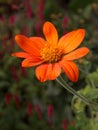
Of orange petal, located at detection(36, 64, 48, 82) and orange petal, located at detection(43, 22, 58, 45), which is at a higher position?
orange petal, located at detection(36, 64, 48, 82)

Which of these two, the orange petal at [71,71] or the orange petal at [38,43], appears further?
the orange petal at [38,43]

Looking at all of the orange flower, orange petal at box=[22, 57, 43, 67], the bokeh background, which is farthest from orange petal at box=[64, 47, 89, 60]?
the bokeh background

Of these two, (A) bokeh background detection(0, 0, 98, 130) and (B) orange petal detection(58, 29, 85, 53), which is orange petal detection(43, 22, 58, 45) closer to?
(B) orange petal detection(58, 29, 85, 53)

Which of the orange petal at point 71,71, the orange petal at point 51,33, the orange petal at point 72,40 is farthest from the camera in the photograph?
the orange petal at point 51,33

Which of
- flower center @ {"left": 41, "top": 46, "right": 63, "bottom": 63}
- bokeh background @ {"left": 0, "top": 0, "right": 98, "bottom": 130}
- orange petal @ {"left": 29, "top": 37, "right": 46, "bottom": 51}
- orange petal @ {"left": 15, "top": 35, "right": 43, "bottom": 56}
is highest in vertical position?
orange petal @ {"left": 15, "top": 35, "right": 43, "bottom": 56}

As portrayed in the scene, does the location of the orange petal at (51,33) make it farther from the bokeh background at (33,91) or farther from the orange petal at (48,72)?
the bokeh background at (33,91)

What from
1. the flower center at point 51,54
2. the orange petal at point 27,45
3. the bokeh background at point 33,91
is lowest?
the bokeh background at point 33,91

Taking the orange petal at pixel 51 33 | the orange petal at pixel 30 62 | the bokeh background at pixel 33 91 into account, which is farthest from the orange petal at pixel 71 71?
the bokeh background at pixel 33 91

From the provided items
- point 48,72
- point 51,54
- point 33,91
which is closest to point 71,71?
point 48,72

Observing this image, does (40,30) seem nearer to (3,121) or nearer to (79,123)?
(3,121)
